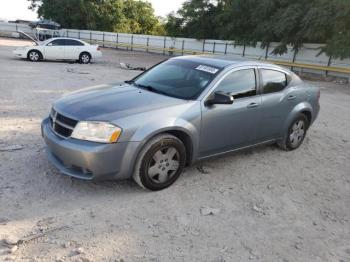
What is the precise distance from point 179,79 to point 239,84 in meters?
0.82

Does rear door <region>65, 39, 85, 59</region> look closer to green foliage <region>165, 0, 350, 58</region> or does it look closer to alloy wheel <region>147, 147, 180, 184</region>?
green foliage <region>165, 0, 350, 58</region>

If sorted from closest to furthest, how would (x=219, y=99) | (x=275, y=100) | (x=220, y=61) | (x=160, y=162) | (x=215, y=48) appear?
(x=160, y=162) → (x=219, y=99) → (x=220, y=61) → (x=275, y=100) → (x=215, y=48)

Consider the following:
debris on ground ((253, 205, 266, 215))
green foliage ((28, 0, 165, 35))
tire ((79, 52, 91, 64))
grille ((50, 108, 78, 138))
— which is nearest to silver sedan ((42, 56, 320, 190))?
grille ((50, 108, 78, 138))

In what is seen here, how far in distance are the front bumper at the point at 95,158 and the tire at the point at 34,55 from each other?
15816 mm

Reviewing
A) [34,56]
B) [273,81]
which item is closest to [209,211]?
[273,81]

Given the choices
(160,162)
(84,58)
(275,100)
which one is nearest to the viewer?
(160,162)

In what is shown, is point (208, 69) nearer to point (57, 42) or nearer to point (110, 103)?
point (110, 103)

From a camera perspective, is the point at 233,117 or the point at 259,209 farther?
the point at 233,117

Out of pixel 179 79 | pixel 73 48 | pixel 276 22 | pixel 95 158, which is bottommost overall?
pixel 73 48

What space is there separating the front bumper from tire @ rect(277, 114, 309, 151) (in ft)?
9.82

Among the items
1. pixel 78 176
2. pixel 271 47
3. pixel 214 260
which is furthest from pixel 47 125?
pixel 271 47

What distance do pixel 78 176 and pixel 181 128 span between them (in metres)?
1.29

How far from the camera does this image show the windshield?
16.4ft

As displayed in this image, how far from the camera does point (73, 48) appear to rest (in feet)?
64.0
